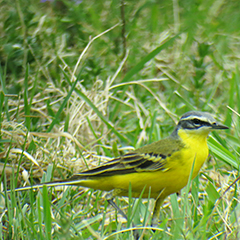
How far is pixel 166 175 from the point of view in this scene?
3324 millimetres

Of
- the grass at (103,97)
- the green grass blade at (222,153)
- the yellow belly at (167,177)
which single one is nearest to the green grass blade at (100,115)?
the grass at (103,97)

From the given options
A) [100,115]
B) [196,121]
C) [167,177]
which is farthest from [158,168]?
[100,115]

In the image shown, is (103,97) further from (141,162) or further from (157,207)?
(157,207)

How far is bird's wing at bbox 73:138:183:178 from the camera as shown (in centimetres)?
337

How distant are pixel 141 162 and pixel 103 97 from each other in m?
2.17

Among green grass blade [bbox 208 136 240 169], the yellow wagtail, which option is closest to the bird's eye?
the yellow wagtail

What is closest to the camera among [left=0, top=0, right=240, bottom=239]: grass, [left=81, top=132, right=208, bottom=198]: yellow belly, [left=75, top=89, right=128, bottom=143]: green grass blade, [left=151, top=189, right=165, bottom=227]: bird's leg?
[left=81, top=132, right=208, bottom=198]: yellow belly

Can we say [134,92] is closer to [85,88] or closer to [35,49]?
[85,88]

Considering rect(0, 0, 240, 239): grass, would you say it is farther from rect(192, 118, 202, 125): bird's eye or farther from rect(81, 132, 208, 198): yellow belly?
rect(192, 118, 202, 125): bird's eye

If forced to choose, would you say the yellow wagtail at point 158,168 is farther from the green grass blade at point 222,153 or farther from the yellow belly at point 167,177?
the green grass blade at point 222,153

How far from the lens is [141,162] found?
3451mm

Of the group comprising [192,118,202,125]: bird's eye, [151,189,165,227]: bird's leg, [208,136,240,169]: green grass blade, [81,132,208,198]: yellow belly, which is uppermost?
[192,118,202,125]: bird's eye

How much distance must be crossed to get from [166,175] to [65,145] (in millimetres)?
1742

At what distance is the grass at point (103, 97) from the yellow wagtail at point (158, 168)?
0.18 m
